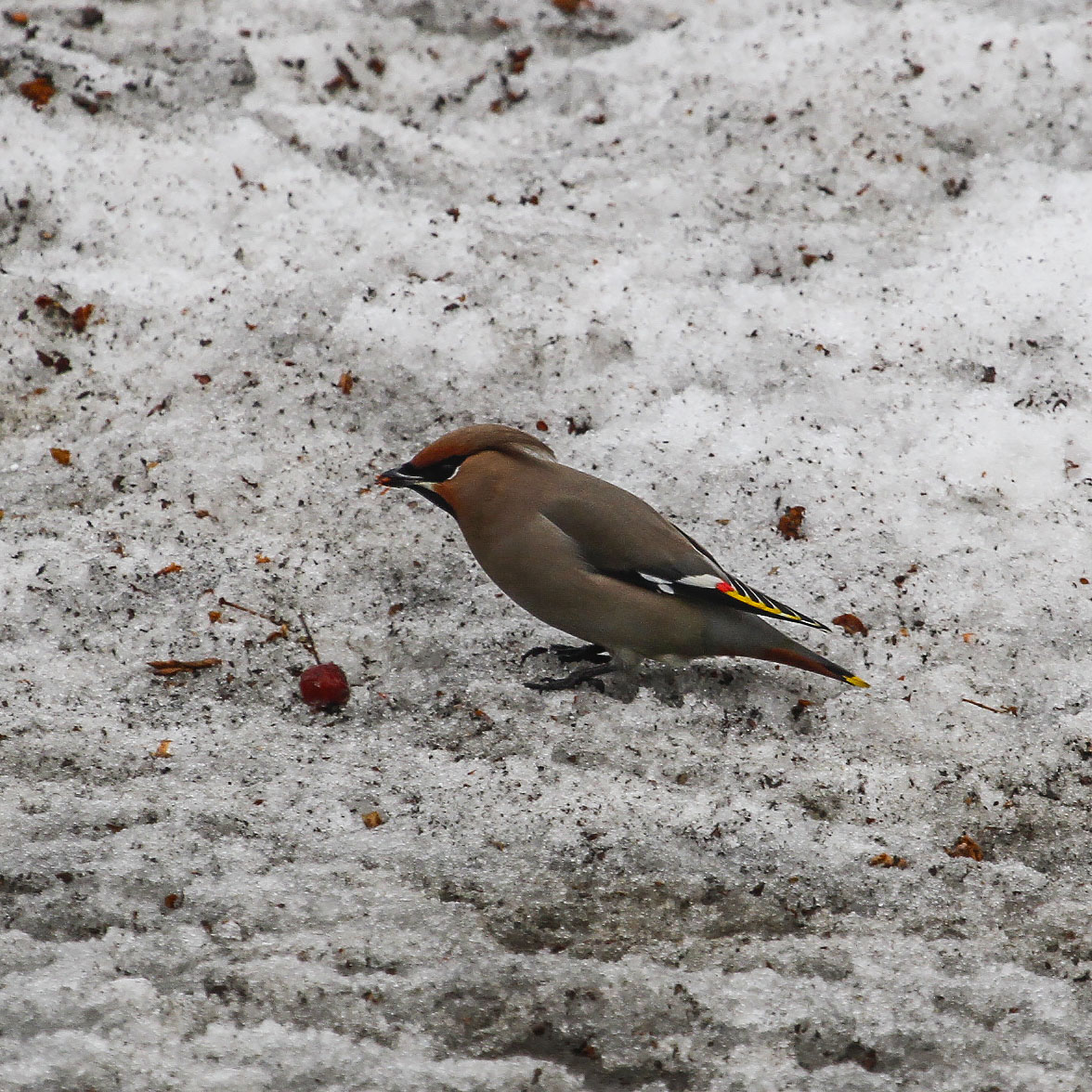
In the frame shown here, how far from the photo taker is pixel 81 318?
160 inches

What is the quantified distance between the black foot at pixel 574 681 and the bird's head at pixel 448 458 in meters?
0.51

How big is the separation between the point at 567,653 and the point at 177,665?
104 cm

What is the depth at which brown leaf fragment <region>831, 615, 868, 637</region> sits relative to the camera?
3.36 metres

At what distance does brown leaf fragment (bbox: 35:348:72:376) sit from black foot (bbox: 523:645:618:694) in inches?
74.8

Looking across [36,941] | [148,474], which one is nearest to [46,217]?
Result: [148,474]

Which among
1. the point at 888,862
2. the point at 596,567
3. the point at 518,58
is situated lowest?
the point at 888,862

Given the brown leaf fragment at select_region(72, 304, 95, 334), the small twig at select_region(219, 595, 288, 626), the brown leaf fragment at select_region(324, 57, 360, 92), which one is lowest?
the small twig at select_region(219, 595, 288, 626)

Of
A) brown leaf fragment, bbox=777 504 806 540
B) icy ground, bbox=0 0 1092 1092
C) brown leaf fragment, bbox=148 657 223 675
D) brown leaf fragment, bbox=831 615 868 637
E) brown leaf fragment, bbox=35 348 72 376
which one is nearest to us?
icy ground, bbox=0 0 1092 1092

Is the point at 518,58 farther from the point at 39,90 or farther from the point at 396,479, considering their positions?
the point at 396,479

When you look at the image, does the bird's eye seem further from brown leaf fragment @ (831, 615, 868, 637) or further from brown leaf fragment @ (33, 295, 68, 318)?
brown leaf fragment @ (33, 295, 68, 318)

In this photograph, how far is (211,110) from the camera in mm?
4762

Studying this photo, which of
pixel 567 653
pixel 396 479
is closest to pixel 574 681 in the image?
pixel 567 653

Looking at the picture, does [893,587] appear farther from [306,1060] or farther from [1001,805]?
[306,1060]

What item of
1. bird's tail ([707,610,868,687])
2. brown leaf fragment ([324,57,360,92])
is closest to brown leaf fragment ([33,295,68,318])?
brown leaf fragment ([324,57,360,92])
